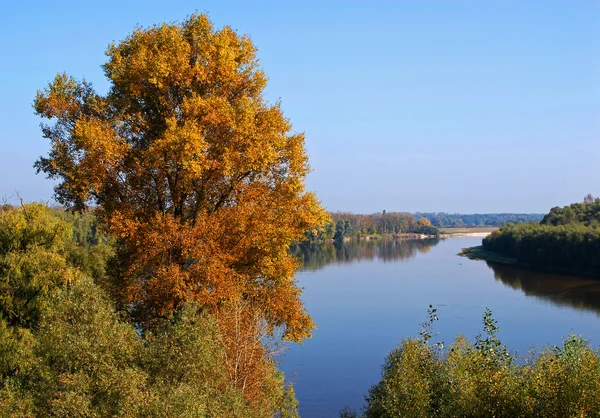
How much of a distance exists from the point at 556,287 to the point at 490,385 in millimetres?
52620

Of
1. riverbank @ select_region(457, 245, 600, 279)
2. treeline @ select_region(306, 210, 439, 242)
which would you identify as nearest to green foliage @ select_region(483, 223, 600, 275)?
riverbank @ select_region(457, 245, 600, 279)

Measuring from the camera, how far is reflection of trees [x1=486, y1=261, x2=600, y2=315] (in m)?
47.9

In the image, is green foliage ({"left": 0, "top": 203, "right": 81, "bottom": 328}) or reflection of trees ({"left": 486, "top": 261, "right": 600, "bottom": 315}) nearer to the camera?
green foliage ({"left": 0, "top": 203, "right": 81, "bottom": 328})

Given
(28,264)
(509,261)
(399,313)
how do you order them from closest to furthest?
(28,264)
(399,313)
(509,261)

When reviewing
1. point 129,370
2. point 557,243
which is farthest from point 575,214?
point 129,370

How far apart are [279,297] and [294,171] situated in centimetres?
331

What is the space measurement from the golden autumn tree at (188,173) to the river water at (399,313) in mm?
8135

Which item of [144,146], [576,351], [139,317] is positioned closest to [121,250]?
[139,317]

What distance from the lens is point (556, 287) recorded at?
188 feet

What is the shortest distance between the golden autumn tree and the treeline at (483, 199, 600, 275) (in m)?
61.7

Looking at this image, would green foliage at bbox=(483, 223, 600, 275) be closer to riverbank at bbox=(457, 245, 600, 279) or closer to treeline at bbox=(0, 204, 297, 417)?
riverbank at bbox=(457, 245, 600, 279)

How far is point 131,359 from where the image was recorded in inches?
382

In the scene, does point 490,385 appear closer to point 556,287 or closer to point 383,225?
point 556,287

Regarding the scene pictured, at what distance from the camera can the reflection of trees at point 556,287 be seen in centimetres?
4794
